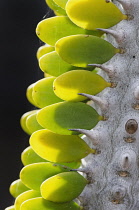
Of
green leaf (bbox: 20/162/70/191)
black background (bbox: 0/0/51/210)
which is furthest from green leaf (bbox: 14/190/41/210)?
black background (bbox: 0/0/51/210)

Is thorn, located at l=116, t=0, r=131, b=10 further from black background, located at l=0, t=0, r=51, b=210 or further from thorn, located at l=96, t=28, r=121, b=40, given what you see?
black background, located at l=0, t=0, r=51, b=210

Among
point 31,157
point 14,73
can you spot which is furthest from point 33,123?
point 14,73

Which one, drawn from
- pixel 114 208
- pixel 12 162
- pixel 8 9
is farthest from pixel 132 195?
pixel 8 9

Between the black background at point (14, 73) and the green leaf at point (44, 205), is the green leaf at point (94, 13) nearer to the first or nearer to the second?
the green leaf at point (44, 205)

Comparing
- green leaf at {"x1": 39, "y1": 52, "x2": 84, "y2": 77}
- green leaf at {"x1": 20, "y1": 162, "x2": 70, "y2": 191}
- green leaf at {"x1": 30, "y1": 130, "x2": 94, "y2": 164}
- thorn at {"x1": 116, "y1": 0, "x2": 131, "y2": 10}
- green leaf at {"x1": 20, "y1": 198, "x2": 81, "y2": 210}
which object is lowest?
green leaf at {"x1": 20, "y1": 198, "x2": 81, "y2": 210}

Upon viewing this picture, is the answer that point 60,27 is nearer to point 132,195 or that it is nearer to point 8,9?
point 132,195

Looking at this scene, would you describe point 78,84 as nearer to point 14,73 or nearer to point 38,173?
point 38,173

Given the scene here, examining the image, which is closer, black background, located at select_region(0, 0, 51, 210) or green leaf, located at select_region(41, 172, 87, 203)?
green leaf, located at select_region(41, 172, 87, 203)
